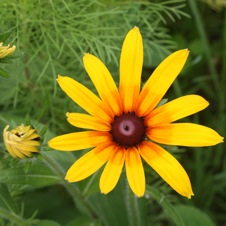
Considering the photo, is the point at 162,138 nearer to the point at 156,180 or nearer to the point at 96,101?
the point at 96,101

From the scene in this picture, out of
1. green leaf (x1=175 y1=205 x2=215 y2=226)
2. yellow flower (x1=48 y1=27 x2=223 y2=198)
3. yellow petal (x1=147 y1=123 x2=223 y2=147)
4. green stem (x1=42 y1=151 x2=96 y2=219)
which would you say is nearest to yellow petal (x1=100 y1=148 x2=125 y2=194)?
yellow flower (x1=48 y1=27 x2=223 y2=198)

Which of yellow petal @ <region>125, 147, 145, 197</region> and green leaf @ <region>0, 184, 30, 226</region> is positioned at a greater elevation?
yellow petal @ <region>125, 147, 145, 197</region>

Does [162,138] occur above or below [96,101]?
below

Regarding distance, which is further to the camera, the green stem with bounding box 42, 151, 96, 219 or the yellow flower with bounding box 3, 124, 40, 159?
the green stem with bounding box 42, 151, 96, 219

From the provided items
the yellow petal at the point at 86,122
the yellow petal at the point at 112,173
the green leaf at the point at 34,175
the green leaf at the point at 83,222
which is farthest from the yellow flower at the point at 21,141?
the green leaf at the point at 83,222

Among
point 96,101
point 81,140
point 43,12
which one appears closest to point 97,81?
point 96,101

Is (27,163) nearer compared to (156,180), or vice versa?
(27,163)

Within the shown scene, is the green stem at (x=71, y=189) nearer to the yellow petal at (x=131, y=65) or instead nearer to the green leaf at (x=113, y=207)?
the green leaf at (x=113, y=207)

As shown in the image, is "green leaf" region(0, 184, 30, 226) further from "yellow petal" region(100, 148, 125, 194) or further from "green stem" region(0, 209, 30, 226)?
"yellow petal" region(100, 148, 125, 194)
